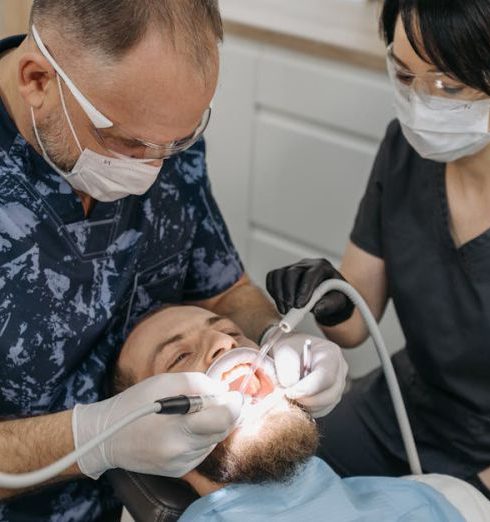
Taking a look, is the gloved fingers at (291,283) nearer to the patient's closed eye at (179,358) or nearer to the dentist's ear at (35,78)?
the patient's closed eye at (179,358)

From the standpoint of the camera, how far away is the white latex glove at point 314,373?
4.82 ft

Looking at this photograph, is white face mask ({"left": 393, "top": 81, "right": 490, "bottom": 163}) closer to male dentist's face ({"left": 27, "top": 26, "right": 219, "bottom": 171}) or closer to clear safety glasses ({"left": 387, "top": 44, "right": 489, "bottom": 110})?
clear safety glasses ({"left": 387, "top": 44, "right": 489, "bottom": 110})

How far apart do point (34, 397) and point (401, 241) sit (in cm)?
79

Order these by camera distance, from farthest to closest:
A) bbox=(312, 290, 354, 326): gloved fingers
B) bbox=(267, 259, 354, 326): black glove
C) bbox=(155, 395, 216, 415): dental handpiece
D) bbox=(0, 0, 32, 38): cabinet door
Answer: bbox=(0, 0, 32, 38): cabinet door < bbox=(312, 290, 354, 326): gloved fingers < bbox=(267, 259, 354, 326): black glove < bbox=(155, 395, 216, 415): dental handpiece

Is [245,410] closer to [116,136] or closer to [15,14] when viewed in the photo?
[116,136]

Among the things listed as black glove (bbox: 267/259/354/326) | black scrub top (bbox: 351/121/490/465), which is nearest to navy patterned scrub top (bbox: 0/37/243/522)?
black glove (bbox: 267/259/354/326)

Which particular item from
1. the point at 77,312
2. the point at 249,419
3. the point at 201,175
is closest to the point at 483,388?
the point at 249,419

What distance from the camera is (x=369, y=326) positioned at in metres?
1.54

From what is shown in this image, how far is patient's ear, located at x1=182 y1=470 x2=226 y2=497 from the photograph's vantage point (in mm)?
1464

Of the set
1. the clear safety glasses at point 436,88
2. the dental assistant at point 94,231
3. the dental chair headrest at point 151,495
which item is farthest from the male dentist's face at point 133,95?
the dental chair headrest at point 151,495

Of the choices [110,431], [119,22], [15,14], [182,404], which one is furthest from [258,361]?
[15,14]

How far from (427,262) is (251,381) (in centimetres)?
48

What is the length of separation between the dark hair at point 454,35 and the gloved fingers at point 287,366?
1.85 feet

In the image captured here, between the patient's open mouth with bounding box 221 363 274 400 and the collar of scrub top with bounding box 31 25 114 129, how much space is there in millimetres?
463
